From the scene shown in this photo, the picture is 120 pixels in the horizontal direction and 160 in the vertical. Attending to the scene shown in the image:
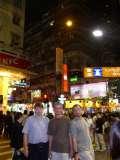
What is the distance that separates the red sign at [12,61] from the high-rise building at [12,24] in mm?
14637

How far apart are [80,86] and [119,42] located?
1282 inches

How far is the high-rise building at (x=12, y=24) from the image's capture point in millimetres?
36372

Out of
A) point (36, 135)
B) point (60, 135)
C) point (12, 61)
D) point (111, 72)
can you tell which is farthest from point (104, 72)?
point (60, 135)

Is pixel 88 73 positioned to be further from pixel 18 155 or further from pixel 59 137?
pixel 59 137

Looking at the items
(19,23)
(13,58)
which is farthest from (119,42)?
(13,58)

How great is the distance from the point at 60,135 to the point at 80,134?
1.48 feet

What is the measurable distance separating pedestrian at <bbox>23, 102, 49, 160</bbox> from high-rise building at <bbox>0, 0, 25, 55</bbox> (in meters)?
27.6

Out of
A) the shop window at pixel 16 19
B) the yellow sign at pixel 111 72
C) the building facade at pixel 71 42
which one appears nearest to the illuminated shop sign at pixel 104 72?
the yellow sign at pixel 111 72

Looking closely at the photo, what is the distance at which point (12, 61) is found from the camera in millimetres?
19594

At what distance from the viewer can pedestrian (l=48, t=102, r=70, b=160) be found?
7.25 metres

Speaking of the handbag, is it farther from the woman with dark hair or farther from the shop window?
the shop window

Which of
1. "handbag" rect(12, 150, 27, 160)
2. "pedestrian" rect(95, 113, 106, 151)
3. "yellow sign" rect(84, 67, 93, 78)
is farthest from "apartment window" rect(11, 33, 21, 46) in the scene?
"handbag" rect(12, 150, 27, 160)

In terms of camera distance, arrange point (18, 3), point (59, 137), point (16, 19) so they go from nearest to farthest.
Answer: point (59, 137) < point (16, 19) < point (18, 3)

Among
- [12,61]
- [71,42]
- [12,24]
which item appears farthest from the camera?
[71,42]
